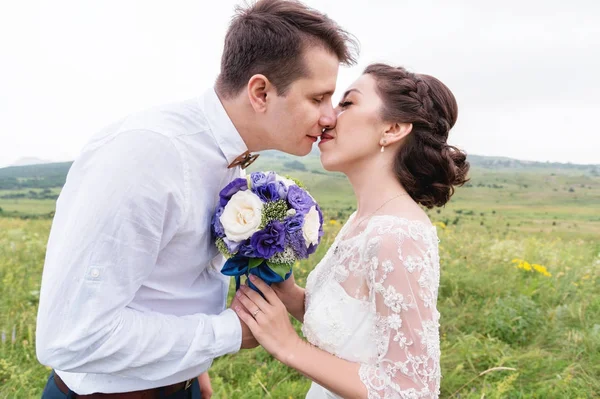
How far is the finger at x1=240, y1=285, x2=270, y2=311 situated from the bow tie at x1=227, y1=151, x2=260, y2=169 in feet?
2.04

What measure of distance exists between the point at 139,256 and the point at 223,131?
2.35 feet

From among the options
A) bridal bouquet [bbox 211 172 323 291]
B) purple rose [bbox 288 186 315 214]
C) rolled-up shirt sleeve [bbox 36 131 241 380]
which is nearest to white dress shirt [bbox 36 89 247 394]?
rolled-up shirt sleeve [bbox 36 131 241 380]

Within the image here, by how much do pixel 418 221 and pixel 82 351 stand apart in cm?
168

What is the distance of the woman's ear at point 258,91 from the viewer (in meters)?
2.29

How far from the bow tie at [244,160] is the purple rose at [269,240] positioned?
1.19 feet

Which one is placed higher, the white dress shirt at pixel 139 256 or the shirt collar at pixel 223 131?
the shirt collar at pixel 223 131

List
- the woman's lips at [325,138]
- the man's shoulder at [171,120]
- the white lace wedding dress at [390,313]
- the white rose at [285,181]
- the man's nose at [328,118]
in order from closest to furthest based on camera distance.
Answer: the man's shoulder at [171,120], the white lace wedding dress at [390,313], the white rose at [285,181], the man's nose at [328,118], the woman's lips at [325,138]

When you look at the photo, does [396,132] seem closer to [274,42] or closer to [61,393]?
[274,42]

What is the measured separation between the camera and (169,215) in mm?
1938

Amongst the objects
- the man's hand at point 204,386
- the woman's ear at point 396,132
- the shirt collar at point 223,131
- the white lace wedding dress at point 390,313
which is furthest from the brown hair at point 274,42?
the man's hand at point 204,386

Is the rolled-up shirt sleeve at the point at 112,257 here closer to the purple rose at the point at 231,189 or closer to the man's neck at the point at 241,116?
the purple rose at the point at 231,189

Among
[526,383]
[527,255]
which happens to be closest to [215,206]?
[526,383]

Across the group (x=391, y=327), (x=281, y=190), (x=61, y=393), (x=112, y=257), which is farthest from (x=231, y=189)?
(x=61, y=393)

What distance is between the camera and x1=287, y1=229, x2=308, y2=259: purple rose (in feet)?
7.32
